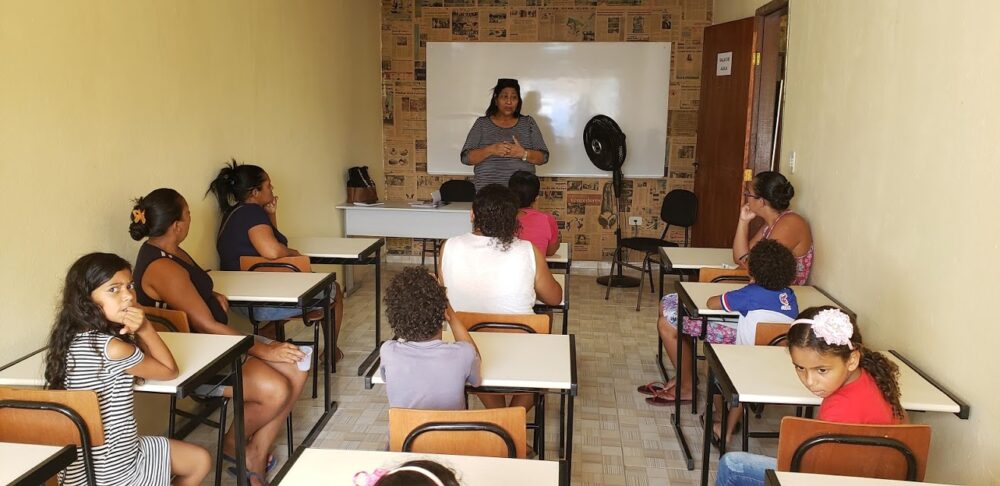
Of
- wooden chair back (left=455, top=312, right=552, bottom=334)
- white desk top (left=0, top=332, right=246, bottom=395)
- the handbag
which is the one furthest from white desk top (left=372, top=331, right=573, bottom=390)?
the handbag

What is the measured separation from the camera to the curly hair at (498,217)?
8.98 feet

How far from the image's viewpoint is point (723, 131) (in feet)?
16.9

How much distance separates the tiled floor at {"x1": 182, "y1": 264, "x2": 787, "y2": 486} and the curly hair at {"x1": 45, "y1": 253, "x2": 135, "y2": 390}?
1.09m

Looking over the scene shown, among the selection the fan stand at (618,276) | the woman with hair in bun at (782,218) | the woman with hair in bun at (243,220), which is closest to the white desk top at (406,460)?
the woman with hair in bun at (243,220)

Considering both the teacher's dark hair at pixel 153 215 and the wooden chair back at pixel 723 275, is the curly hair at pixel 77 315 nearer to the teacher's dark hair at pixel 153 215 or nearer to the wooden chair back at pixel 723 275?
the teacher's dark hair at pixel 153 215

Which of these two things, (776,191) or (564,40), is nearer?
(776,191)

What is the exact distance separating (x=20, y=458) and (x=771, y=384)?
1.94 meters

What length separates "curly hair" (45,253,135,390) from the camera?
6.19 ft

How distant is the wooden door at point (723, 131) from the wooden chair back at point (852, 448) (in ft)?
10.6

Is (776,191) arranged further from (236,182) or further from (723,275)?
(236,182)

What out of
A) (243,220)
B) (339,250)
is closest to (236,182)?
(243,220)

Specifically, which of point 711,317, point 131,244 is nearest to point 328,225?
point 131,244

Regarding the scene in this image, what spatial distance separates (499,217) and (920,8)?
5.46 ft

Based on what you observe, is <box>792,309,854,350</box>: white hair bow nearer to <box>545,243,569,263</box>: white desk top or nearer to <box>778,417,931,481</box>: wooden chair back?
<box>778,417,931,481</box>: wooden chair back
